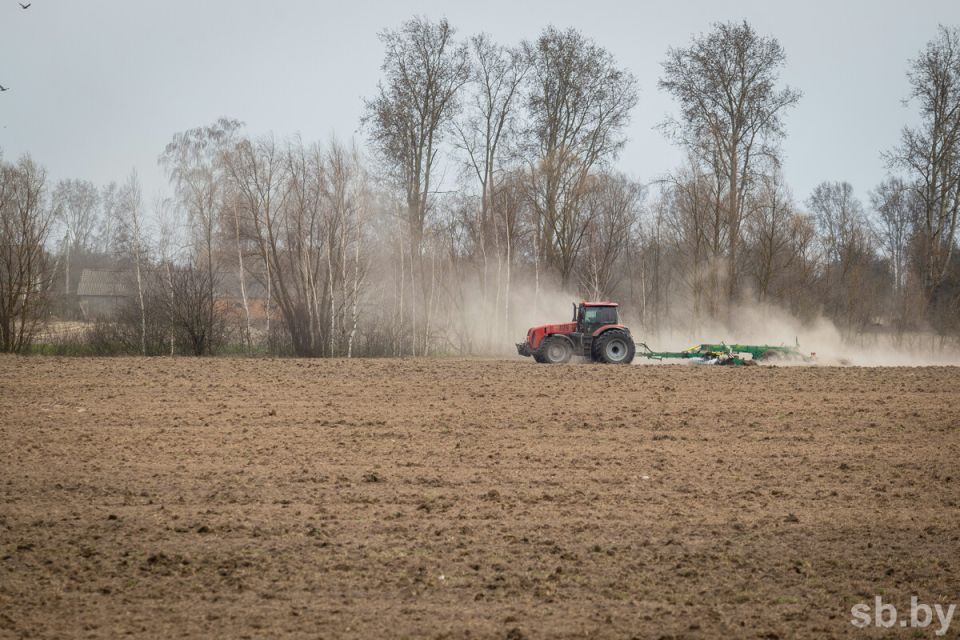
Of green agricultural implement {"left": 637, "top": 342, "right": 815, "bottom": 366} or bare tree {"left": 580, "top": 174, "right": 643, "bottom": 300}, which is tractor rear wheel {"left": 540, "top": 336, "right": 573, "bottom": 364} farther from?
bare tree {"left": 580, "top": 174, "right": 643, "bottom": 300}

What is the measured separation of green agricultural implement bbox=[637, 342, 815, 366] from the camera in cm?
2763

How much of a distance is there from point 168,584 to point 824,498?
26.2 ft

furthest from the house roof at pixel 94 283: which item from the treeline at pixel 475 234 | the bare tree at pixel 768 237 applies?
the bare tree at pixel 768 237

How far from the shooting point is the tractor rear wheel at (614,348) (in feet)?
88.7

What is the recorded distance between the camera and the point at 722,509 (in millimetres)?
10648

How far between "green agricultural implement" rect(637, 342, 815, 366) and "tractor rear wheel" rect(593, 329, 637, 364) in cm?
63

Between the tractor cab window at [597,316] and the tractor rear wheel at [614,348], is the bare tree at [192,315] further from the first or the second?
the tractor rear wheel at [614,348]

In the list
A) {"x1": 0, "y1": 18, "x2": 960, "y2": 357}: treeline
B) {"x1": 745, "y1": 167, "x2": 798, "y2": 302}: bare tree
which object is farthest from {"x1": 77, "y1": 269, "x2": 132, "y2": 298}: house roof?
{"x1": 745, "y1": 167, "x2": 798, "y2": 302}: bare tree

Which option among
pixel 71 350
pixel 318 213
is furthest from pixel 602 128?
pixel 71 350

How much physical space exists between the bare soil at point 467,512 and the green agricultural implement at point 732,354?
820 cm

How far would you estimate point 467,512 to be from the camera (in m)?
10.4

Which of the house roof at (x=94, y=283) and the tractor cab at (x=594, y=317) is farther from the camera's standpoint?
the house roof at (x=94, y=283)

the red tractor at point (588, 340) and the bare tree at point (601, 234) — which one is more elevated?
the bare tree at point (601, 234)

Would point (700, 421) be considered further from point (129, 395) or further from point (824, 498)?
A: point (129, 395)
